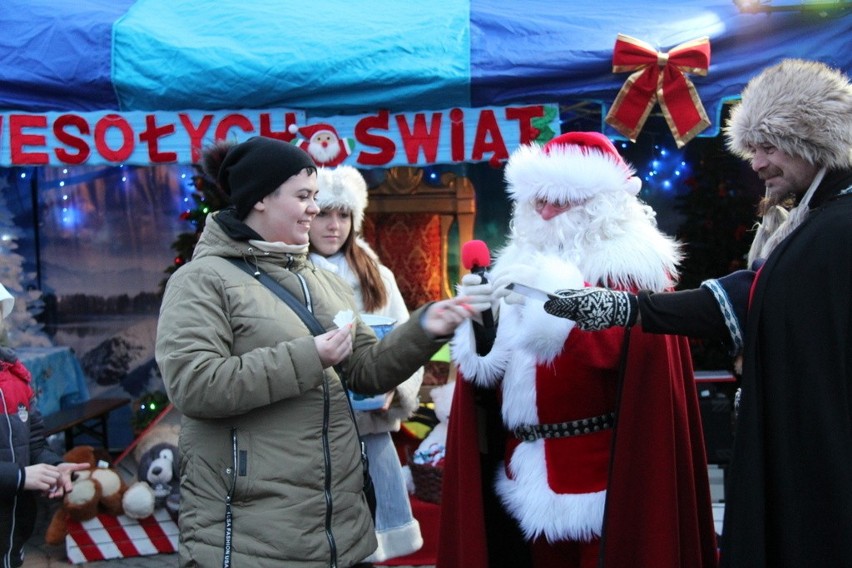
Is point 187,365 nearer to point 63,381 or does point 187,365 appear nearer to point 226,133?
point 226,133

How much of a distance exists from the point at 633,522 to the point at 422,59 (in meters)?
3.01

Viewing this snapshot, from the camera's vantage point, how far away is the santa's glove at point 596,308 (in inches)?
98.1

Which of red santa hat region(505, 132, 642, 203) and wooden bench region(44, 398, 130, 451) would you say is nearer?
red santa hat region(505, 132, 642, 203)

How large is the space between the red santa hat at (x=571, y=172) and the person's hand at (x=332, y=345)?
1.09 m

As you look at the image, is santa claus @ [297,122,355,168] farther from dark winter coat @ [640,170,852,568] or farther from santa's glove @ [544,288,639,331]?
dark winter coat @ [640,170,852,568]

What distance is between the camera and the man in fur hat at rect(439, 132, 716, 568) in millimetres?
2818

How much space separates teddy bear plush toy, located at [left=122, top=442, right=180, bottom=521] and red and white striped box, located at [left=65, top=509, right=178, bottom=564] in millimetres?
73

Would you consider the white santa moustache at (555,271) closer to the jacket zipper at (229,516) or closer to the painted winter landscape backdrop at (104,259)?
the jacket zipper at (229,516)

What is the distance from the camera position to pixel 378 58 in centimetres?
484

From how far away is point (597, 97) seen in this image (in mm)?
4820

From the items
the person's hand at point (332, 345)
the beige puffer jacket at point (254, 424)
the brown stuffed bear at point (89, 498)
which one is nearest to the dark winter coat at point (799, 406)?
the beige puffer jacket at point (254, 424)

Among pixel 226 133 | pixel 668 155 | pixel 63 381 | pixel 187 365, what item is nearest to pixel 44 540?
pixel 63 381

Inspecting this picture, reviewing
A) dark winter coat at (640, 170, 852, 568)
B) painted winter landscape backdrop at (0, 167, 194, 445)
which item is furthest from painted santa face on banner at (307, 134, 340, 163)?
dark winter coat at (640, 170, 852, 568)

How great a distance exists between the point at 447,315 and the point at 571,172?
2.94 ft
